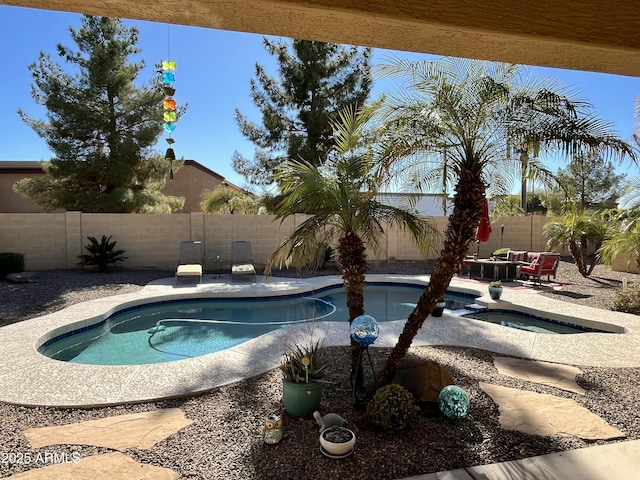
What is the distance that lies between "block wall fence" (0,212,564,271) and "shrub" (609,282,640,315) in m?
5.18

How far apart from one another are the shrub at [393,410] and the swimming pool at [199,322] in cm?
209

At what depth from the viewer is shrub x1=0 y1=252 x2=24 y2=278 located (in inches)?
456

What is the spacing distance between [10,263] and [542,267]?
1586 cm

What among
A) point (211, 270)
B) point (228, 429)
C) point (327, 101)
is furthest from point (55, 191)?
point (228, 429)

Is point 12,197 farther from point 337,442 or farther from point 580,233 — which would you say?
point 580,233

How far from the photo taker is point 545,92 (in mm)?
3904

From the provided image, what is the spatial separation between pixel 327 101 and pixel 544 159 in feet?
44.6

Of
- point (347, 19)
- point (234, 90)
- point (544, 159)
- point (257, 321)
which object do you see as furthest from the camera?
point (234, 90)

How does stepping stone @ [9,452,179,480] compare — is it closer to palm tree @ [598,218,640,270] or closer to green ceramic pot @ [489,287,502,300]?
green ceramic pot @ [489,287,502,300]

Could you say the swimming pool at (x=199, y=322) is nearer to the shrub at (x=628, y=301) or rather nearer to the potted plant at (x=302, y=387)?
the potted plant at (x=302, y=387)

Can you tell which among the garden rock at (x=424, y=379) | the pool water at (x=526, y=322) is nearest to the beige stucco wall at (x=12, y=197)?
the pool water at (x=526, y=322)

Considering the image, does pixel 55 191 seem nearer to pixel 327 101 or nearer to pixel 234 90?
pixel 234 90

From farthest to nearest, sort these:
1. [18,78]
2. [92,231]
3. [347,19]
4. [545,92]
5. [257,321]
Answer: [18,78] < [92,231] < [257,321] < [545,92] < [347,19]

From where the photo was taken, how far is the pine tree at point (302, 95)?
54.2 ft
